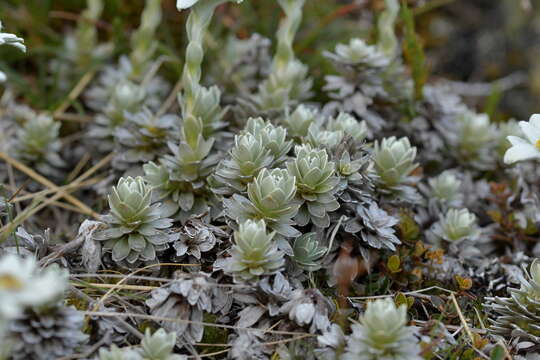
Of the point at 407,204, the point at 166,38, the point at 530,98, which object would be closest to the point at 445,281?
the point at 407,204

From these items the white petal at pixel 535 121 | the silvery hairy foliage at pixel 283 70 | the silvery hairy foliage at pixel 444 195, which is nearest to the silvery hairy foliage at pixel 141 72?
the silvery hairy foliage at pixel 283 70

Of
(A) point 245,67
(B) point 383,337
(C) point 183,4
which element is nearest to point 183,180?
(C) point 183,4

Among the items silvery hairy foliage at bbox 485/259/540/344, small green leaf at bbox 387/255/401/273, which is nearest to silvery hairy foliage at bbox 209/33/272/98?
small green leaf at bbox 387/255/401/273

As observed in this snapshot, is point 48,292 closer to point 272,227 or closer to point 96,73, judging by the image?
point 272,227

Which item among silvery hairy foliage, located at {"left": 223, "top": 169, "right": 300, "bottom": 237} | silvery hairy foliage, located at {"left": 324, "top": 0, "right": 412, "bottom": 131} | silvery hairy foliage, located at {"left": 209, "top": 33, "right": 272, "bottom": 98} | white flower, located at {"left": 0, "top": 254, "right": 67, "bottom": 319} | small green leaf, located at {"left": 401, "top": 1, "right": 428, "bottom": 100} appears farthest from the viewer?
silvery hairy foliage, located at {"left": 209, "top": 33, "right": 272, "bottom": 98}

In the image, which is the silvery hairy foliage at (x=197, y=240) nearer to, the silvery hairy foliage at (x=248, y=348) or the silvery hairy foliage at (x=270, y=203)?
the silvery hairy foliage at (x=270, y=203)

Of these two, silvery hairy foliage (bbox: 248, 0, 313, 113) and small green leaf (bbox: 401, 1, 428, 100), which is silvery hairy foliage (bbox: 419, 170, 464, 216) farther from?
silvery hairy foliage (bbox: 248, 0, 313, 113)
